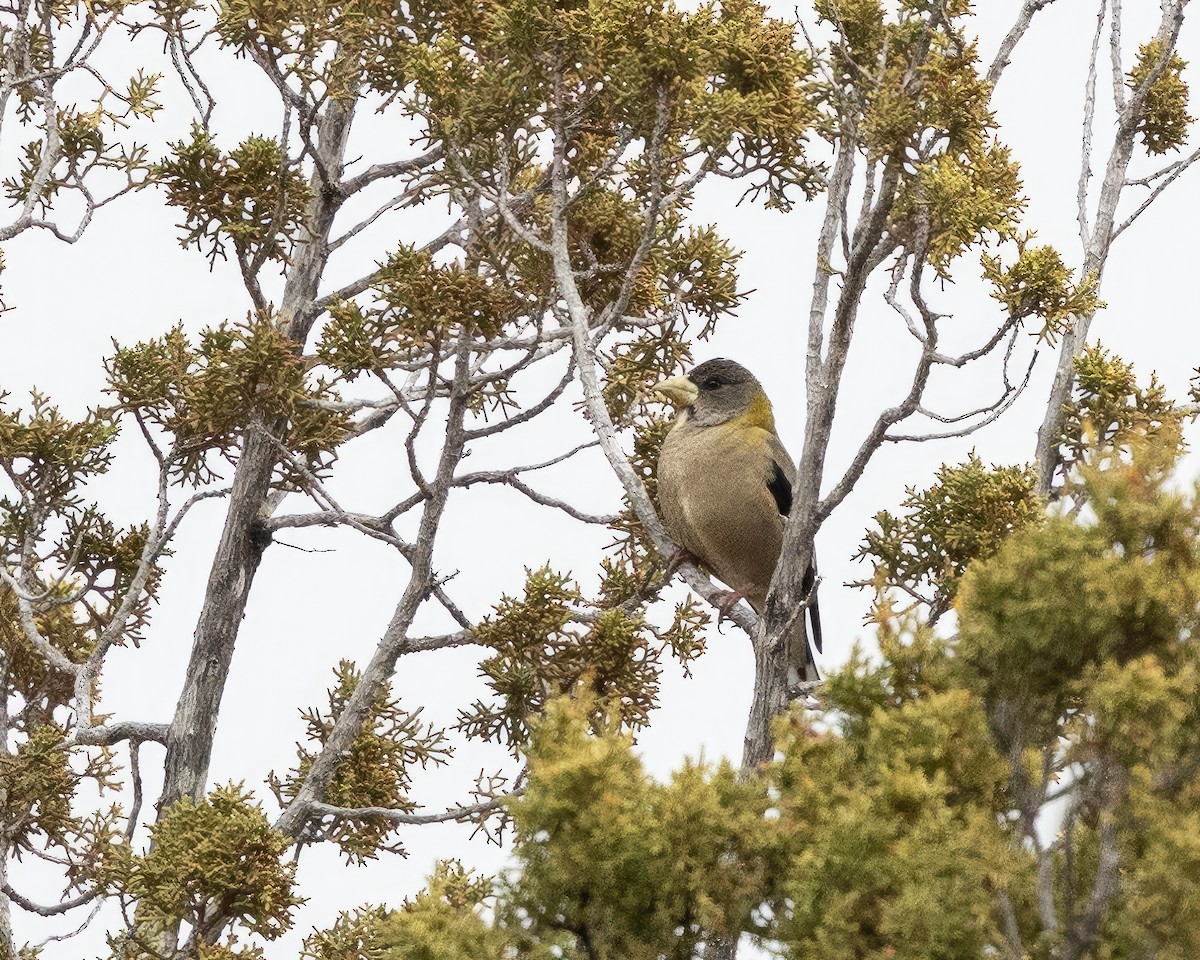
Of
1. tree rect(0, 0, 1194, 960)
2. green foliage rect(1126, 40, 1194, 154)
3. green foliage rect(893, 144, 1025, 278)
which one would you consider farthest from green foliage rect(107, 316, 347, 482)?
green foliage rect(1126, 40, 1194, 154)

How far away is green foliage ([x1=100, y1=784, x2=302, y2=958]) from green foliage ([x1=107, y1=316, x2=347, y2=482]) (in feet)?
6.79

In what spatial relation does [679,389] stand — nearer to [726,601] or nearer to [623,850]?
[726,601]

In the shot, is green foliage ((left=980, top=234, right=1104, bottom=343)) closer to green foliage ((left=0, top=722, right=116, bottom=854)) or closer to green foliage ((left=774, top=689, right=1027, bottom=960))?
green foliage ((left=774, top=689, right=1027, bottom=960))

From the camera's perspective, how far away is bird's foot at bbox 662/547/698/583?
27.9 ft

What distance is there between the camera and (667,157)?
9117 millimetres

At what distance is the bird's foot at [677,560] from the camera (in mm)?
8492

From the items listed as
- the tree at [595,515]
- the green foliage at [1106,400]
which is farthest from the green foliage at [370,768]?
the green foliage at [1106,400]

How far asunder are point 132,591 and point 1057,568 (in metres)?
5.60

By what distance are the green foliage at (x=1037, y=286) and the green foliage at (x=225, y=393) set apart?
390cm

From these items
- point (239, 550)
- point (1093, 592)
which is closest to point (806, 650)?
point (239, 550)

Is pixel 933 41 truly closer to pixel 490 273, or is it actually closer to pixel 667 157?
pixel 667 157

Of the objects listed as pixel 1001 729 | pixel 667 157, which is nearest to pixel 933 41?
pixel 667 157

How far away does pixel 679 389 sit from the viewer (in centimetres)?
955

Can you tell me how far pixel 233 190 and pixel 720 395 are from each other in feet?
9.84
